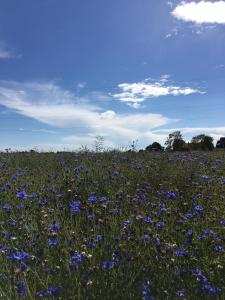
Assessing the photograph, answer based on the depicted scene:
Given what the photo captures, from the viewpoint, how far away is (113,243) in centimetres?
344

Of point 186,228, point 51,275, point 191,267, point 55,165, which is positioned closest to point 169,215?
point 186,228

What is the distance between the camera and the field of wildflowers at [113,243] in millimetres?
2763

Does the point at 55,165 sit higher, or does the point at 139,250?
the point at 55,165

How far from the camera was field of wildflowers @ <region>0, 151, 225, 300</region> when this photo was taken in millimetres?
2763

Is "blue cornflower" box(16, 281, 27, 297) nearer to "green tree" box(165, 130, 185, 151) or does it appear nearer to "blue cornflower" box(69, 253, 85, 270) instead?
"blue cornflower" box(69, 253, 85, 270)

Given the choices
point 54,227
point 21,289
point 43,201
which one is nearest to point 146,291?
point 21,289

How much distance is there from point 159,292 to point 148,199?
2.03m

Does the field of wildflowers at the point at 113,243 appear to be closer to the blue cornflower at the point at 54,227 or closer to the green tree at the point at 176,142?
the blue cornflower at the point at 54,227

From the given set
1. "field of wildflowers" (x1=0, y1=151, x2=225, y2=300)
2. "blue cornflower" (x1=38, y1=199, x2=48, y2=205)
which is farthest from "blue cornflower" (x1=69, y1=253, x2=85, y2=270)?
"blue cornflower" (x1=38, y1=199, x2=48, y2=205)

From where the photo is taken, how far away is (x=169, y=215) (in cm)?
402

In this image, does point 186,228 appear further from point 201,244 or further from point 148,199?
point 148,199

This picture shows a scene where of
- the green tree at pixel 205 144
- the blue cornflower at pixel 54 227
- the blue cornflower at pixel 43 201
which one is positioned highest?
the green tree at pixel 205 144

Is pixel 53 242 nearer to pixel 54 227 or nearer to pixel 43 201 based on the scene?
pixel 54 227

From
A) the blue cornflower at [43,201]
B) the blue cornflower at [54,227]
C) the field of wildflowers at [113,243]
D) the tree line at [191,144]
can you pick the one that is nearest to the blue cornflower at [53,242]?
the field of wildflowers at [113,243]
